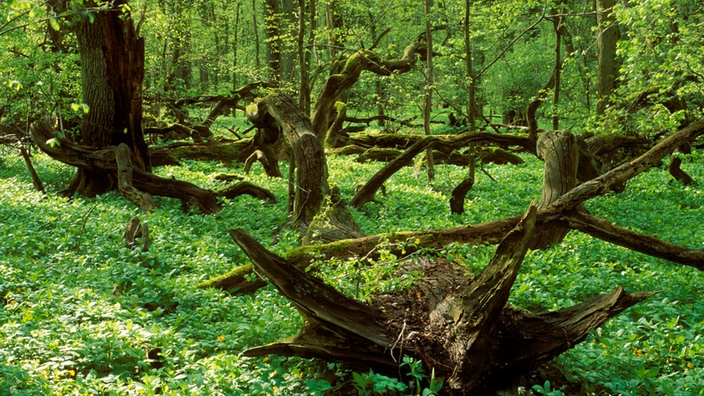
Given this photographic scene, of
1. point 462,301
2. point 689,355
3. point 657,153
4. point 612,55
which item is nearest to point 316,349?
point 462,301

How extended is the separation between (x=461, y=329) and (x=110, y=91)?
391 inches

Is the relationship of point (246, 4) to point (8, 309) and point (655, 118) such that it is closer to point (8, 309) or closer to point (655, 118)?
point (655, 118)

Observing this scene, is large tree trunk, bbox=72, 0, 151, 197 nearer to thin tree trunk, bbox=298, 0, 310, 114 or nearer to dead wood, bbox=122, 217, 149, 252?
thin tree trunk, bbox=298, 0, 310, 114

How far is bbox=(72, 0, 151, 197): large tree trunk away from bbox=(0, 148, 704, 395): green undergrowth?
2.63 feet

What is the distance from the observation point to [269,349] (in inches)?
170

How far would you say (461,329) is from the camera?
4.25 metres

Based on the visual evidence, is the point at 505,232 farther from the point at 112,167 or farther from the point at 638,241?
the point at 112,167

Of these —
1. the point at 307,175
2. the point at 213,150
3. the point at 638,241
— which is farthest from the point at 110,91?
the point at 638,241

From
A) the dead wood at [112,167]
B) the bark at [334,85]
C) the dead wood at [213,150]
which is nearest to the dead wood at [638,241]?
the dead wood at [112,167]

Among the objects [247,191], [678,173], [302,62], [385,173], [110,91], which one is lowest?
[678,173]

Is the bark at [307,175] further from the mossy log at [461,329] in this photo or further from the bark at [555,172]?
the mossy log at [461,329]

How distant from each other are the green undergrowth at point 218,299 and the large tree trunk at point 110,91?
80 centimetres

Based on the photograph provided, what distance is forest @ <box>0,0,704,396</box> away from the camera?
14.1 feet

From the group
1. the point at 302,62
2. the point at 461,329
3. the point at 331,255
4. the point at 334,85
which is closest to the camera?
the point at 461,329
